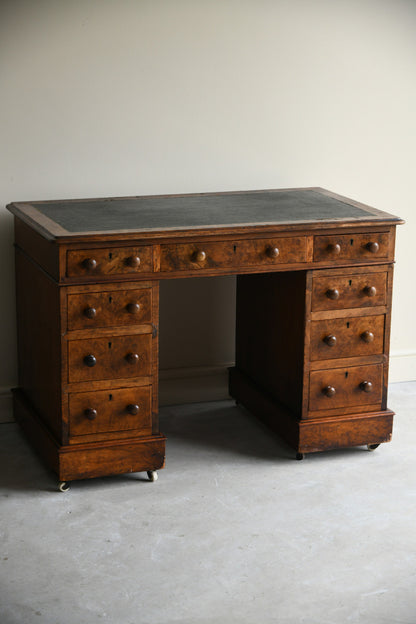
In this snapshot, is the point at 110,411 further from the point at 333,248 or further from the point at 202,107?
the point at 202,107

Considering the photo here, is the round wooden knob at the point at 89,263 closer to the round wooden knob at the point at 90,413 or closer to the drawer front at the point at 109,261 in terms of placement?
the drawer front at the point at 109,261

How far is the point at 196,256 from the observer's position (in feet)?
10.3

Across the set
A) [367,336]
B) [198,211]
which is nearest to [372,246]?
[367,336]

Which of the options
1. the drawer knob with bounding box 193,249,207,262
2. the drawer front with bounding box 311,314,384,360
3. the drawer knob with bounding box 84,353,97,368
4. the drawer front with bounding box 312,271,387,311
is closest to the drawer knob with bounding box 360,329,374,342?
the drawer front with bounding box 311,314,384,360

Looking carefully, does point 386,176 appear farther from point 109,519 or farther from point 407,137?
point 109,519

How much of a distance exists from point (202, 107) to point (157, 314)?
1.06m

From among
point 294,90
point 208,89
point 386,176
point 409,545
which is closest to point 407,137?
point 386,176

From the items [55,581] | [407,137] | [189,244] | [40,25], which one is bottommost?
[55,581]

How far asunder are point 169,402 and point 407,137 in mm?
1587

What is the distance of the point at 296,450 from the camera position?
11.4ft

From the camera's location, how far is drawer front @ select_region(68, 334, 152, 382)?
3.11m

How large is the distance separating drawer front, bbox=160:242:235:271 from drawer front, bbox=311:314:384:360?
0.44 metres

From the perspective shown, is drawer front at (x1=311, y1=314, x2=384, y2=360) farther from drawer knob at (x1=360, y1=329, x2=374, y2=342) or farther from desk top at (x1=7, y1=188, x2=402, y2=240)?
desk top at (x1=7, y1=188, x2=402, y2=240)

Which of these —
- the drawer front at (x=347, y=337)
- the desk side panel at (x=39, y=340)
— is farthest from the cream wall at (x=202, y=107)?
the drawer front at (x=347, y=337)
